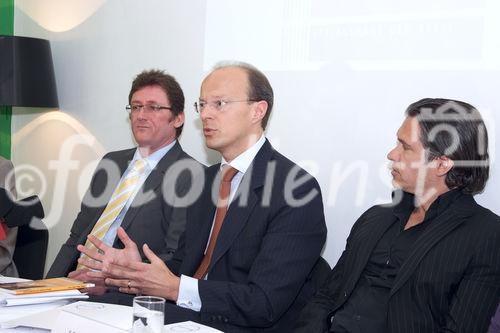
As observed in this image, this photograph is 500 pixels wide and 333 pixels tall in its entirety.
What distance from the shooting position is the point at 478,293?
2033 millimetres

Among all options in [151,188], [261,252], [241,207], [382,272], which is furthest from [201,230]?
[382,272]

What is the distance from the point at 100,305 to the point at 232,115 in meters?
1.08

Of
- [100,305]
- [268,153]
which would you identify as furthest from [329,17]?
[100,305]

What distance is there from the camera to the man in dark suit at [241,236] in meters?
2.30

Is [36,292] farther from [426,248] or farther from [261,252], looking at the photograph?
[426,248]

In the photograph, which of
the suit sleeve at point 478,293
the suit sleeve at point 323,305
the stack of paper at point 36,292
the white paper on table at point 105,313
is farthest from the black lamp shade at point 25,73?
the suit sleeve at point 478,293

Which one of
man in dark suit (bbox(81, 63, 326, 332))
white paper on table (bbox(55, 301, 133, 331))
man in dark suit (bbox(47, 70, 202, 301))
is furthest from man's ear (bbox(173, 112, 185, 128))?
white paper on table (bbox(55, 301, 133, 331))

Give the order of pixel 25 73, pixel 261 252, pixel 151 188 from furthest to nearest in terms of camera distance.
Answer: pixel 25 73 < pixel 151 188 < pixel 261 252

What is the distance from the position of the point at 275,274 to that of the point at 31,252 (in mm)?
1224

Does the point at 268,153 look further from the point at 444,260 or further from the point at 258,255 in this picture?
the point at 444,260

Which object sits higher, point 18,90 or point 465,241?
point 18,90

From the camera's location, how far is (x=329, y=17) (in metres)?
2.95

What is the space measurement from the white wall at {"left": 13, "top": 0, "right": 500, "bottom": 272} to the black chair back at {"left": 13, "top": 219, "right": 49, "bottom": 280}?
94cm

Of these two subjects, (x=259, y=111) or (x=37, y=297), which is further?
(x=259, y=111)
